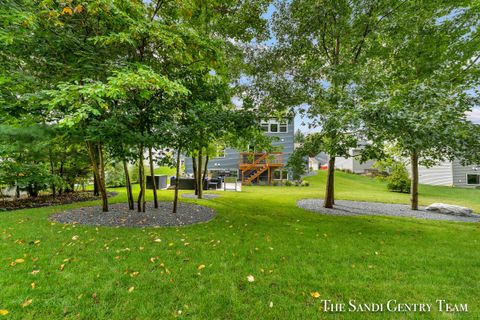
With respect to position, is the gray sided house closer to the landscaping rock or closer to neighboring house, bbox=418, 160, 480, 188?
the landscaping rock

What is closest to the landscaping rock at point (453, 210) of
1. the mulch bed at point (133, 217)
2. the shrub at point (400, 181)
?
the shrub at point (400, 181)

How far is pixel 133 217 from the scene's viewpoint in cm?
606

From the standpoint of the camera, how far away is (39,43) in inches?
169

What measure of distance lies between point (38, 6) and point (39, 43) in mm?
675

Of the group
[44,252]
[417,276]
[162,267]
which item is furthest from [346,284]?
[44,252]

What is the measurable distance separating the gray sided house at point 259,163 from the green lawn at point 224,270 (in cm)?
1531

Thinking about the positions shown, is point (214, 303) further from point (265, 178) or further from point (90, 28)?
point (265, 178)

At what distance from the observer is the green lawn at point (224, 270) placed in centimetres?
230

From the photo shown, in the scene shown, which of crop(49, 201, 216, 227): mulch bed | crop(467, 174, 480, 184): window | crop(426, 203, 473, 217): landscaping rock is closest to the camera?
crop(49, 201, 216, 227): mulch bed

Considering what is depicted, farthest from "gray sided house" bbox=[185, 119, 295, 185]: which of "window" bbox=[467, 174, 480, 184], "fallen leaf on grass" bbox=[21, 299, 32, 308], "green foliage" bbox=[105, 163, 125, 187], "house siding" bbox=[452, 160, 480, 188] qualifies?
"fallen leaf on grass" bbox=[21, 299, 32, 308]

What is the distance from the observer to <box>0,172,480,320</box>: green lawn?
2297mm

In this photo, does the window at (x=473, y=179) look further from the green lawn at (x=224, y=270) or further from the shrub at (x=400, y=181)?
the green lawn at (x=224, y=270)

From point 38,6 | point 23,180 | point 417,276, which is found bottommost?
point 417,276

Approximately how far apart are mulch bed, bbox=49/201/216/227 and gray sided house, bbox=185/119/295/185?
521 inches
